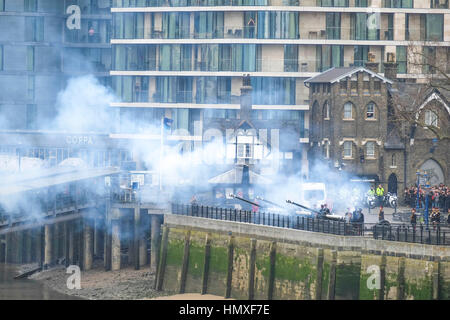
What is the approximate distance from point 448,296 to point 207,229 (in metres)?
17.1

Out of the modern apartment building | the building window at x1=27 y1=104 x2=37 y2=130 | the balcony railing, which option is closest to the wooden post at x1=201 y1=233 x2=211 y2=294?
the modern apartment building

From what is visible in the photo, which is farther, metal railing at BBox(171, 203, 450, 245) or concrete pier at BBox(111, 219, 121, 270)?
concrete pier at BBox(111, 219, 121, 270)

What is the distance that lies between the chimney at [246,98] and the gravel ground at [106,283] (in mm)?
24831

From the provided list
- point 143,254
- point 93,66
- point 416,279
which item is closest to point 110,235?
point 143,254

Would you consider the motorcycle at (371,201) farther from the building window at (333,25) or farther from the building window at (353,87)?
the building window at (333,25)

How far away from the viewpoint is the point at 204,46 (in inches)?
4075

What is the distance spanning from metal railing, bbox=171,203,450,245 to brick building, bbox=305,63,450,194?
824 inches

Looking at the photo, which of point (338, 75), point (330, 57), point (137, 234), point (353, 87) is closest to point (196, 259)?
point (137, 234)

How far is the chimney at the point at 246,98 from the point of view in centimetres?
9738

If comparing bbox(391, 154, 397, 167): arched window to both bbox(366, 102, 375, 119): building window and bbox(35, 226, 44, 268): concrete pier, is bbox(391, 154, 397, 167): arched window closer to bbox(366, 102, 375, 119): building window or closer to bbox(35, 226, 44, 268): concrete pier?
bbox(366, 102, 375, 119): building window

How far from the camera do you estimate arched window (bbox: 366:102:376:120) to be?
86.6m

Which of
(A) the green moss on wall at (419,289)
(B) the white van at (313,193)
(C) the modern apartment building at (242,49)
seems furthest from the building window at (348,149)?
(A) the green moss on wall at (419,289)

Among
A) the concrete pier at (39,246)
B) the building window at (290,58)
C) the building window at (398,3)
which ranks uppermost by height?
the building window at (398,3)

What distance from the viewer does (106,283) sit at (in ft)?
235
